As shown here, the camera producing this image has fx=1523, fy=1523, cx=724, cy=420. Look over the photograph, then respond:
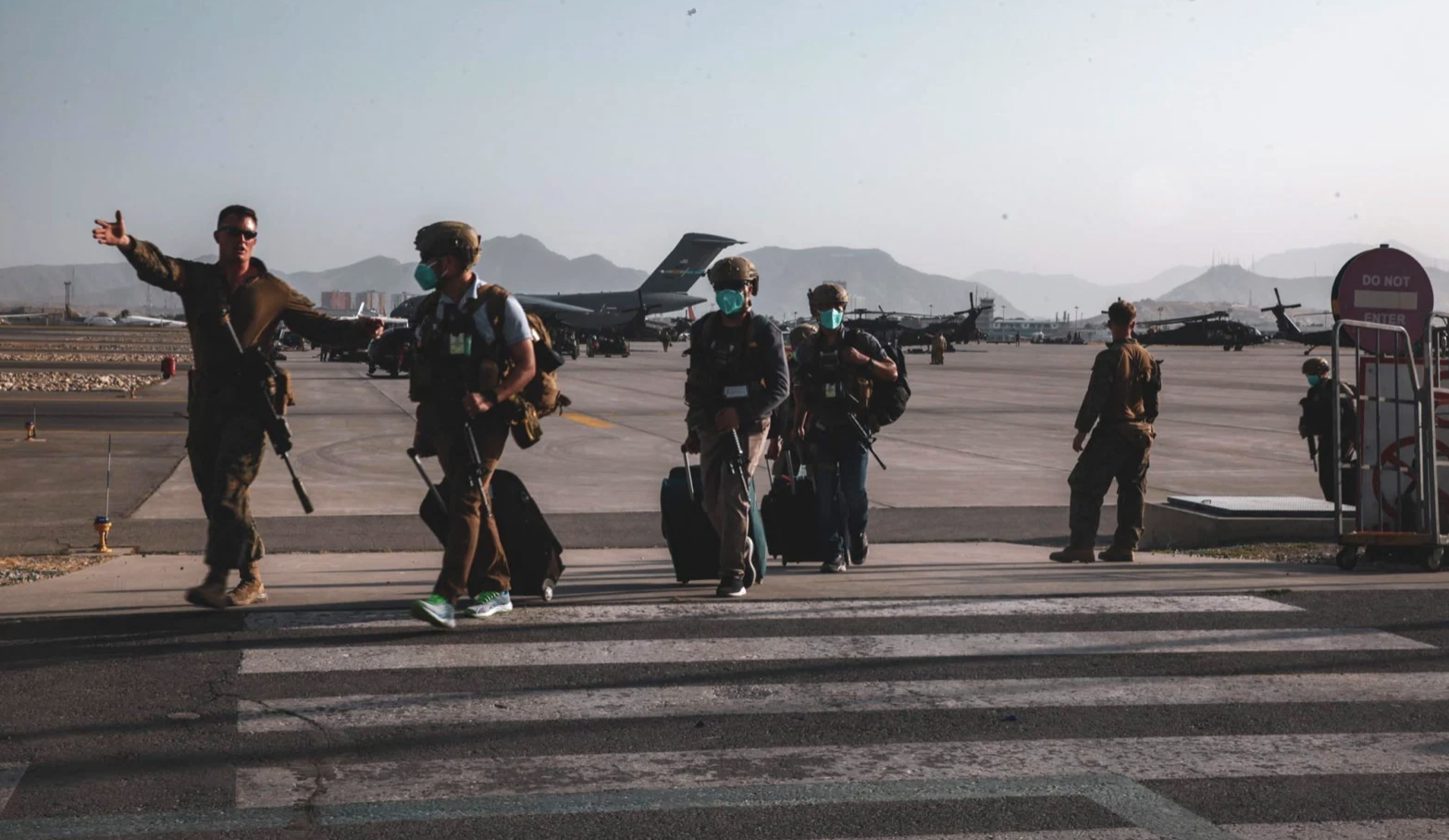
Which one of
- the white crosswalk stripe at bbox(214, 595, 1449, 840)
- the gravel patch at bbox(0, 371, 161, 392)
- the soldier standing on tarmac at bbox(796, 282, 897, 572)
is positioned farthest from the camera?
the gravel patch at bbox(0, 371, 161, 392)

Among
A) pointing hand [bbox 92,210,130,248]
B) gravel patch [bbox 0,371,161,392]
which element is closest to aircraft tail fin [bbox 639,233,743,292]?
gravel patch [bbox 0,371,161,392]

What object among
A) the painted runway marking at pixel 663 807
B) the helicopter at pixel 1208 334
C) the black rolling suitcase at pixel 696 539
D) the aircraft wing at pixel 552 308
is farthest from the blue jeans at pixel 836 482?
the helicopter at pixel 1208 334

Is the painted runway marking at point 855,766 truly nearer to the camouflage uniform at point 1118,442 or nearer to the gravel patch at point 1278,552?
the camouflage uniform at point 1118,442

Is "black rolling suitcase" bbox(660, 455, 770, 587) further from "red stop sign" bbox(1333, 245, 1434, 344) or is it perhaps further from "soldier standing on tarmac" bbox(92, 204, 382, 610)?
"red stop sign" bbox(1333, 245, 1434, 344)

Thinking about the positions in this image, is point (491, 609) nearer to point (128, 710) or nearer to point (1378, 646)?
point (128, 710)

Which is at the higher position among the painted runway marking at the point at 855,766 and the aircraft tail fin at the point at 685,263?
the aircraft tail fin at the point at 685,263

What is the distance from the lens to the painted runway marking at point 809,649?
648 centimetres

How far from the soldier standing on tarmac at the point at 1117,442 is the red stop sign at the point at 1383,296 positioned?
1.31 metres

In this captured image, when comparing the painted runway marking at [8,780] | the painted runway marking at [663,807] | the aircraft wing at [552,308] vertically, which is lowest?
the painted runway marking at [663,807]

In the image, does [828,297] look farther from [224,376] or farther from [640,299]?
[640,299]

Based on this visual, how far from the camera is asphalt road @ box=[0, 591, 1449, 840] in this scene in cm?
452

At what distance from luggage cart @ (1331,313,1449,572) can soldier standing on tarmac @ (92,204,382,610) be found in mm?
6472

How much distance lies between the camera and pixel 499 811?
178 inches

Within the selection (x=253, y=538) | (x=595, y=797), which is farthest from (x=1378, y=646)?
(x=253, y=538)
